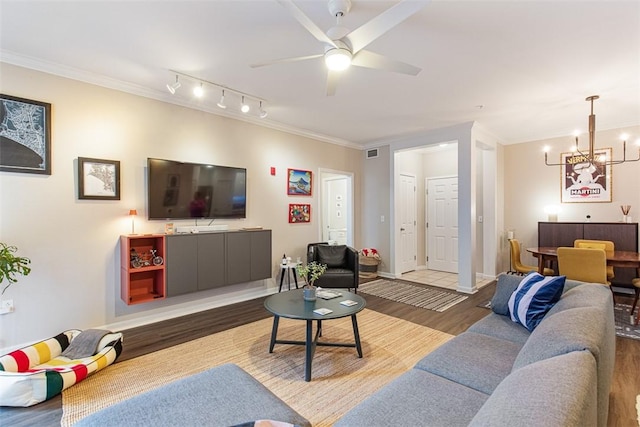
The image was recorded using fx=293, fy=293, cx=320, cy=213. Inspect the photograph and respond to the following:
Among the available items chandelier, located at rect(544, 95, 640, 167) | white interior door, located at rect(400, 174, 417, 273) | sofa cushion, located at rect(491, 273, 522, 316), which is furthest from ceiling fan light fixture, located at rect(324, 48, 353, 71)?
white interior door, located at rect(400, 174, 417, 273)

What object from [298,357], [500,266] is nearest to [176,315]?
[298,357]

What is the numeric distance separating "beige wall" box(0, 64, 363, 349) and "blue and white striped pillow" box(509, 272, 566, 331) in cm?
349

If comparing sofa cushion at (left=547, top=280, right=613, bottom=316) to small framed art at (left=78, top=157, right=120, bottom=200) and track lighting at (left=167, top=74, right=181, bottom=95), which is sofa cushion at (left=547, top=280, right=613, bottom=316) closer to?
track lighting at (left=167, top=74, right=181, bottom=95)

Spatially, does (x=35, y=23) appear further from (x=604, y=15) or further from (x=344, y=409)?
(x=604, y=15)

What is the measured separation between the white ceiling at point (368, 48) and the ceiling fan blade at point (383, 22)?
0.89ft

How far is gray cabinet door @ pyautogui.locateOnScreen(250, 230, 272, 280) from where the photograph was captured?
13.8ft

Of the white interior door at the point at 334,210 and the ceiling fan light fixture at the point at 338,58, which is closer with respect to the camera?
the ceiling fan light fixture at the point at 338,58

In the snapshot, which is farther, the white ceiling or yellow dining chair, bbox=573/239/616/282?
yellow dining chair, bbox=573/239/616/282

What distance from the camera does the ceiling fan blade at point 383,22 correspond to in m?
1.58

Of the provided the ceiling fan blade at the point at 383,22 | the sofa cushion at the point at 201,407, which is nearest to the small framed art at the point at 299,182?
the ceiling fan blade at the point at 383,22

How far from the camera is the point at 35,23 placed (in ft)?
7.54

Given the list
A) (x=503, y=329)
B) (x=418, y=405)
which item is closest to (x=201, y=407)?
(x=418, y=405)

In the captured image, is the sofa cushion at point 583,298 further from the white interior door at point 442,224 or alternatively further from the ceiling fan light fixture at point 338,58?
the white interior door at point 442,224

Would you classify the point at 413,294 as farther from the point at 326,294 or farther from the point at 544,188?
the point at 544,188
